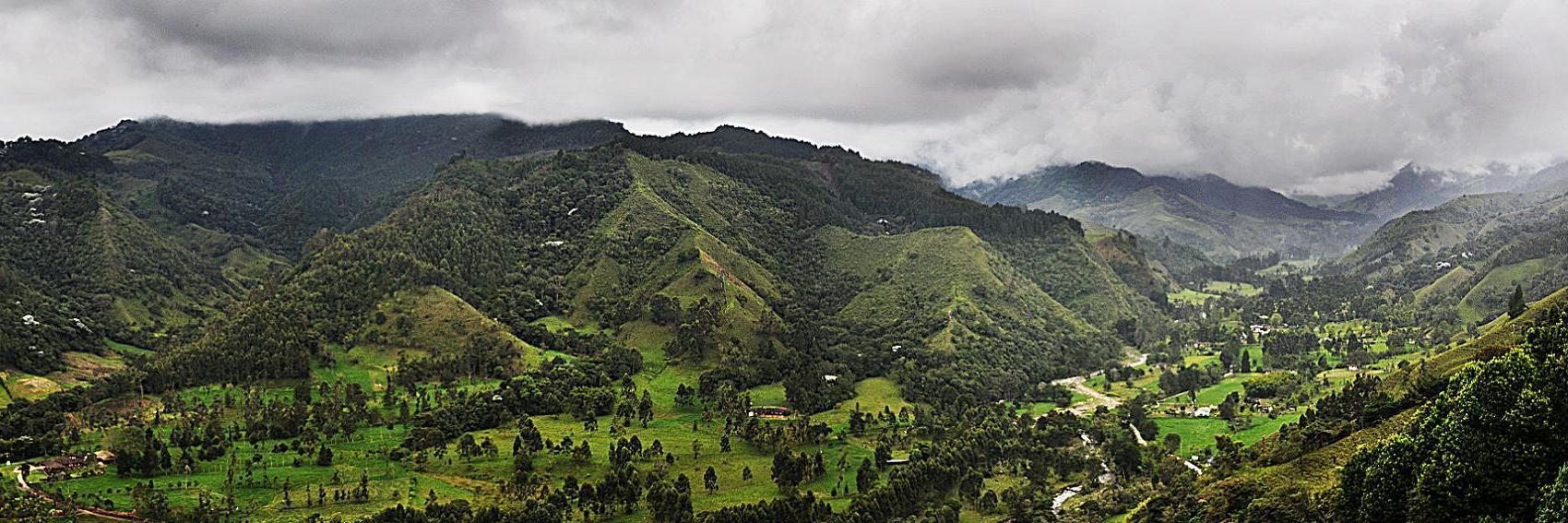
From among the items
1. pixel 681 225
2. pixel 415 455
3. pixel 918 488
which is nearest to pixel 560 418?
pixel 415 455

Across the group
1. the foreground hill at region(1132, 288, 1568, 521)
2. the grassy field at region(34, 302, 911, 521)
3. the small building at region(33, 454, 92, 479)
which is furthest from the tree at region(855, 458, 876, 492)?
the small building at region(33, 454, 92, 479)

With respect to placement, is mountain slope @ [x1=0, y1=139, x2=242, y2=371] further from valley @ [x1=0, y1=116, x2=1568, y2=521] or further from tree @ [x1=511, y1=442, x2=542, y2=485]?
tree @ [x1=511, y1=442, x2=542, y2=485]

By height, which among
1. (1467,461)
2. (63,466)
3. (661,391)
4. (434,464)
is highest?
(1467,461)

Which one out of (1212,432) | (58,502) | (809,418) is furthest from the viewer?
(809,418)

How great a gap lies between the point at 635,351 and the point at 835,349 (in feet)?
119

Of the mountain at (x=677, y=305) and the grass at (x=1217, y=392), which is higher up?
the mountain at (x=677, y=305)

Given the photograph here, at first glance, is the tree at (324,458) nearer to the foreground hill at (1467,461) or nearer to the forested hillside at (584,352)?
the forested hillside at (584,352)

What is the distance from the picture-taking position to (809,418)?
130375mm

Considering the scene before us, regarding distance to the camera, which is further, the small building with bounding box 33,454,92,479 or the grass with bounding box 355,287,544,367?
the grass with bounding box 355,287,544,367

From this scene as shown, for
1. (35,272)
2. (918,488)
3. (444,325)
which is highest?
(35,272)

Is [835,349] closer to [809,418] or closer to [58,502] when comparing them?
[809,418]

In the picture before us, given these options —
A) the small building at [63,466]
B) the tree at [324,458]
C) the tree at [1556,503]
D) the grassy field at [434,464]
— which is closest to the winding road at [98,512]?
the grassy field at [434,464]

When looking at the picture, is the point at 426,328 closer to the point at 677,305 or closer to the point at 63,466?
the point at 677,305

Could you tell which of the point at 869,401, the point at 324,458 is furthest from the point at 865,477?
the point at 324,458
